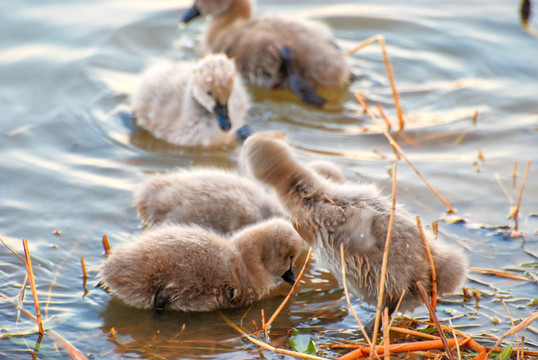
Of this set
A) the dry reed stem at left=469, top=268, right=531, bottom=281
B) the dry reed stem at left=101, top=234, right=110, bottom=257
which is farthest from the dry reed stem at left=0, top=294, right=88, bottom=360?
the dry reed stem at left=469, top=268, right=531, bottom=281

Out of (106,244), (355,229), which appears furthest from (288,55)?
(355,229)

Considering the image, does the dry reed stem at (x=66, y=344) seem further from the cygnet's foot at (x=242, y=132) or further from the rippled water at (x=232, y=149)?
the cygnet's foot at (x=242, y=132)

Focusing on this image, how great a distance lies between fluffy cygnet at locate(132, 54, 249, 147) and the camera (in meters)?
5.67

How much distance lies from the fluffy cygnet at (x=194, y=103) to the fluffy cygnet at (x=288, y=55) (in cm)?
43

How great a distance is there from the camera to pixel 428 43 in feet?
25.3

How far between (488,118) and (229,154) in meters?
2.14

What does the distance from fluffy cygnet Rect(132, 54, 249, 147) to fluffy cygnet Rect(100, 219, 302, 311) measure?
1.74 metres

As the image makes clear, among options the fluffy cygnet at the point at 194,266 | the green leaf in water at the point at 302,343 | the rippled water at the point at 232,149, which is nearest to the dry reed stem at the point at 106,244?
the rippled water at the point at 232,149

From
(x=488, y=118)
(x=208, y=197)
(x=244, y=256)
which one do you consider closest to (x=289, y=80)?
(x=488, y=118)

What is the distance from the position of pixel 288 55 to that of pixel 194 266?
3067 millimetres

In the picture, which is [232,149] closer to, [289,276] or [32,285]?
[289,276]

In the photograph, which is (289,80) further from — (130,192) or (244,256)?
(244,256)

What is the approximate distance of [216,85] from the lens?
5.62 m

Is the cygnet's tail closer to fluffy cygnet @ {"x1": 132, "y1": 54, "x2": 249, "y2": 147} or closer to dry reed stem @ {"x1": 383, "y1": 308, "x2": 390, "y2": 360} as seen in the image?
dry reed stem @ {"x1": 383, "y1": 308, "x2": 390, "y2": 360}
